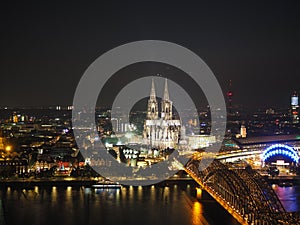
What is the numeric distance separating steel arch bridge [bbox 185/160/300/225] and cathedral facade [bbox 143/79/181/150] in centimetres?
699

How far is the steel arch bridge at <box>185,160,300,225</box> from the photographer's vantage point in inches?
199

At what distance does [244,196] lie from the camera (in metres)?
5.90

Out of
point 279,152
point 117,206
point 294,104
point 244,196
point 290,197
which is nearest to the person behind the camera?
point 244,196

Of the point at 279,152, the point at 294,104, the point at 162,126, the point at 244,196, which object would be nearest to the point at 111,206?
the point at 244,196

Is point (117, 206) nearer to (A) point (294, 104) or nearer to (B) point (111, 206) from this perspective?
(B) point (111, 206)

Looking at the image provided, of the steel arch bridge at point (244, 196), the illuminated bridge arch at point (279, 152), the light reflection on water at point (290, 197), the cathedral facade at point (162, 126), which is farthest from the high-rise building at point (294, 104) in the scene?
the steel arch bridge at point (244, 196)

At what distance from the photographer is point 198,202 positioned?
7.21m

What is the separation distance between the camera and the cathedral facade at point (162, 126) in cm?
1536

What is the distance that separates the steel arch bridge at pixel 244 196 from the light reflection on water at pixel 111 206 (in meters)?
0.23

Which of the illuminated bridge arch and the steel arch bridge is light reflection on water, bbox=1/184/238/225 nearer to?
the steel arch bridge

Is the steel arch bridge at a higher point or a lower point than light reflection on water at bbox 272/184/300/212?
higher

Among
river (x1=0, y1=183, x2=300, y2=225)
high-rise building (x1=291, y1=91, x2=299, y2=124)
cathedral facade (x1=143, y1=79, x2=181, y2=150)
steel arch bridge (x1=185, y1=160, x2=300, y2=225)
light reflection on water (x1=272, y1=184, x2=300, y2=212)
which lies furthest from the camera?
high-rise building (x1=291, y1=91, x2=299, y2=124)

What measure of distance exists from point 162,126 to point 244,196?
9841 mm

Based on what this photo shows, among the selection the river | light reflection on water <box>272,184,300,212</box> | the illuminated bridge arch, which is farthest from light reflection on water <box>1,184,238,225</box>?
the illuminated bridge arch
